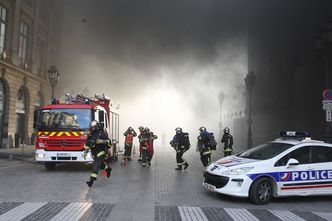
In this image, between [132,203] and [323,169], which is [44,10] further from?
[323,169]

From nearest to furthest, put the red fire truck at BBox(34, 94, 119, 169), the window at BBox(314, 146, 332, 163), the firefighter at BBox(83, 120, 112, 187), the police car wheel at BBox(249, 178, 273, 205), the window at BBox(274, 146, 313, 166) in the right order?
the police car wheel at BBox(249, 178, 273, 205), the window at BBox(274, 146, 313, 166), the window at BBox(314, 146, 332, 163), the firefighter at BBox(83, 120, 112, 187), the red fire truck at BBox(34, 94, 119, 169)

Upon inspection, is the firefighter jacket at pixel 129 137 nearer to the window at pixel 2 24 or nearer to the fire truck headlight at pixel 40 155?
the fire truck headlight at pixel 40 155

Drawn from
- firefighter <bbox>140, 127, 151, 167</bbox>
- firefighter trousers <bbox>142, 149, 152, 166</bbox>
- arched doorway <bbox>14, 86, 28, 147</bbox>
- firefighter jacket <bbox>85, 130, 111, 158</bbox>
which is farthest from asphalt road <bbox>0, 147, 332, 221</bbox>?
arched doorway <bbox>14, 86, 28, 147</bbox>

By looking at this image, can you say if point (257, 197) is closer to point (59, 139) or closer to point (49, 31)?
point (59, 139)

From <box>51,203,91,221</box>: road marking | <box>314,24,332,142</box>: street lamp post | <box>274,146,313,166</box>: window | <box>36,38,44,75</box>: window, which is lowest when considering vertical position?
<box>51,203,91,221</box>: road marking

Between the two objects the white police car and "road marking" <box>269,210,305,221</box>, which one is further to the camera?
the white police car

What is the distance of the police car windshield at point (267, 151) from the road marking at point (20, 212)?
441 centimetres

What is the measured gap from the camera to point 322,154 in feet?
26.7

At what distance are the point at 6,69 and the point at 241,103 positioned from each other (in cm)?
2591

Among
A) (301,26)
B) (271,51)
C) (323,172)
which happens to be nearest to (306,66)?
(301,26)

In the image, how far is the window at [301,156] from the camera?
A: 25.5ft

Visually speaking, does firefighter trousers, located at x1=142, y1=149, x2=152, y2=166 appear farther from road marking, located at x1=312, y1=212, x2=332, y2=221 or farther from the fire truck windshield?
road marking, located at x1=312, y1=212, x2=332, y2=221

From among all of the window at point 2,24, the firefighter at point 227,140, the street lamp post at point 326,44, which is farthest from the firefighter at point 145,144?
the window at point 2,24

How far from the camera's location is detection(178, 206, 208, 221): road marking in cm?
604
